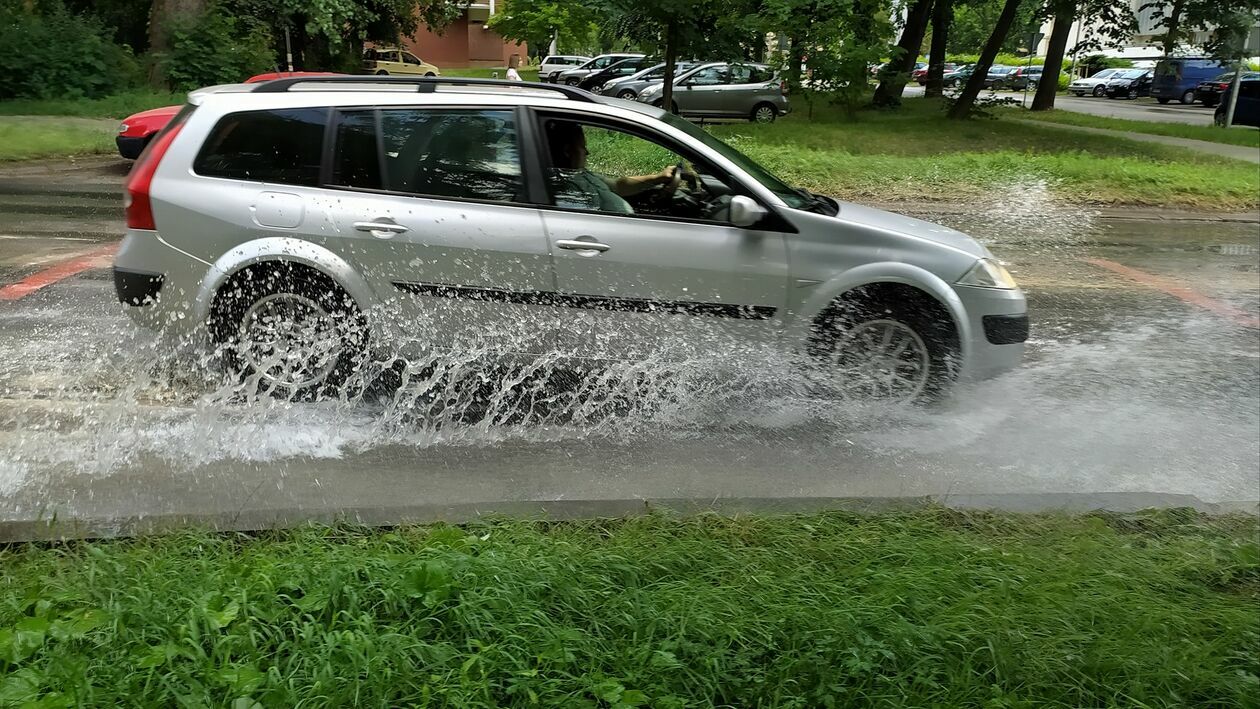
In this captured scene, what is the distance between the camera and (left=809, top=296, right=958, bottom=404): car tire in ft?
17.4

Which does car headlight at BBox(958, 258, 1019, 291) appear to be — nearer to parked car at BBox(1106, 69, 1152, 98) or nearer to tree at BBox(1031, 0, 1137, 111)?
tree at BBox(1031, 0, 1137, 111)

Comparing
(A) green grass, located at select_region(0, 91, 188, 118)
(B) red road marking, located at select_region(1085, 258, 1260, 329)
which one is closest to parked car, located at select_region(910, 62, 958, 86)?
(A) green grass, located at select_region(0, 91, 188, 118)

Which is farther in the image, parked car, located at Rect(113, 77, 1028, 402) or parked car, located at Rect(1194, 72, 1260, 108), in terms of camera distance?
parked car, located at Rect(1194, 72, 1260, 108)

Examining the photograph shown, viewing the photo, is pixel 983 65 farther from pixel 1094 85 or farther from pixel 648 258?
pixel 1094 85

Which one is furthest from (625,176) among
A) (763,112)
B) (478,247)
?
(763,112)

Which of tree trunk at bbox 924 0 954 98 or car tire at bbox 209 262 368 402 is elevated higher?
tree trunk at bbox 924 0 954 98

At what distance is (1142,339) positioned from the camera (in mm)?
7414

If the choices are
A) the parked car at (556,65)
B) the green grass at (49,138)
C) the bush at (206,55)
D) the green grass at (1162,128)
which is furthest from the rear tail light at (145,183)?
the parked car at (556,65)

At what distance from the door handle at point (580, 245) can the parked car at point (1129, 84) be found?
5012 cm

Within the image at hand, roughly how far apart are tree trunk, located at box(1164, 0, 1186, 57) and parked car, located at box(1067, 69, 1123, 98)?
28934 millimetres

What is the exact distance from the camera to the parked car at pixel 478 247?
505 cm

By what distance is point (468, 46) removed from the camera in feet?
208

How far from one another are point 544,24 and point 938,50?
77.8ft

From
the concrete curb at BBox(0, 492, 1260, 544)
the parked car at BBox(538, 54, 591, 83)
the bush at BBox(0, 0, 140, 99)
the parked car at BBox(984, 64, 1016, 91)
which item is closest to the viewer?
the concrete curb at BBox(0, 492, 1260, 544)
